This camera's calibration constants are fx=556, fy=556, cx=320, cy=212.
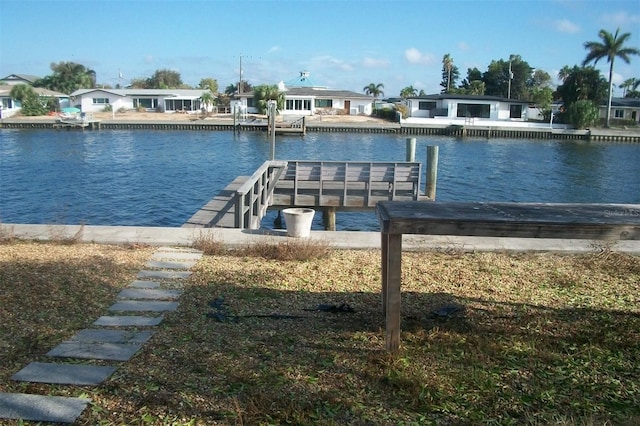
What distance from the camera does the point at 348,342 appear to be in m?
4.77

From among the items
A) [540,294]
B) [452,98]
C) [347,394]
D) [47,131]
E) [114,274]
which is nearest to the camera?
[347,394]

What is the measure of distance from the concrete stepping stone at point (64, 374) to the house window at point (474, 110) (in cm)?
7401

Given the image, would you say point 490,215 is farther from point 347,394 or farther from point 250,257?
point 250,257

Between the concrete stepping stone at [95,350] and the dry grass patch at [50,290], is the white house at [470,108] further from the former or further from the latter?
the concrete stepping stone at [95,350]

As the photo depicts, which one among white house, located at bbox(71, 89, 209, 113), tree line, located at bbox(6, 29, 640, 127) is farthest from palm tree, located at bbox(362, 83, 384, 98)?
white house, located at bbox(71, 89, 209, 113)

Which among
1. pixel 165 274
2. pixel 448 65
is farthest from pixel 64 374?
pixel 448 65

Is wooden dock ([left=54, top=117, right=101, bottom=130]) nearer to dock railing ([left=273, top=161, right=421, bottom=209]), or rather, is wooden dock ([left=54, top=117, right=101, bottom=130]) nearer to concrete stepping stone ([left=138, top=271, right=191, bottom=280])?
dock railing ([left=273, top=161, right=421, bottom=209])

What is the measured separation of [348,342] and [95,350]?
2.08m

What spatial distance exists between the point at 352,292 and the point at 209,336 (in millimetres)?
1987

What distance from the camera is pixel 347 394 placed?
385cm

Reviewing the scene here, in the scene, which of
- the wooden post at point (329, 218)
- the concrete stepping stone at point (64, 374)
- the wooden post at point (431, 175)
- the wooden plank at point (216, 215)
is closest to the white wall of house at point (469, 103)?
the wooden post at point (431, 175)

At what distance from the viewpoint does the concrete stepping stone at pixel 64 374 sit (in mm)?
3941

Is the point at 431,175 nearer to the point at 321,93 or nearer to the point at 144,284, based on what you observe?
the point at 144,284

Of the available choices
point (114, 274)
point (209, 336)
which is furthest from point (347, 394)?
point (114, 274)
